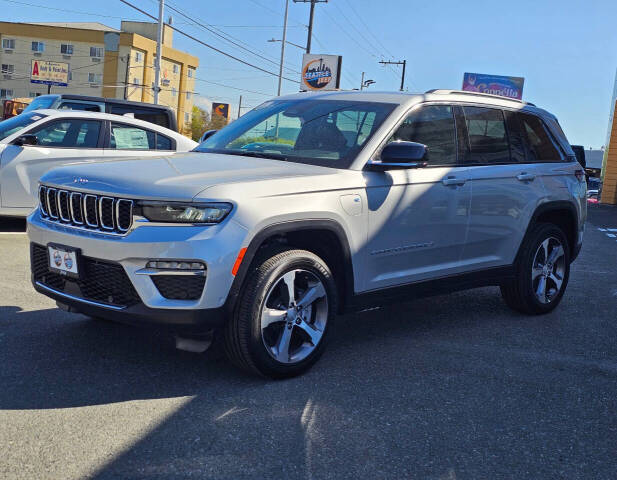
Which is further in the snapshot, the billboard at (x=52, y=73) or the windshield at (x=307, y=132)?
the billboard at (x=52, y=73)

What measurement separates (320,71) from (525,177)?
127 ft

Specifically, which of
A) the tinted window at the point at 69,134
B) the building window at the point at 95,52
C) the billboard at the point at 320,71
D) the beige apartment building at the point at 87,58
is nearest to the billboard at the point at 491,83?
the billboard at the point at 320,71

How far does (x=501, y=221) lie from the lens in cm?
585

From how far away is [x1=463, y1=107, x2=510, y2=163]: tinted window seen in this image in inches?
223

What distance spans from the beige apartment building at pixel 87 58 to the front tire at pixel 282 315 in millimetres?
88060

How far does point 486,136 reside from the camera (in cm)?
587

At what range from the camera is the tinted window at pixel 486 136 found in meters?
5.68

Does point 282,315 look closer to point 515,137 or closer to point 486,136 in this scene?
point 486,136

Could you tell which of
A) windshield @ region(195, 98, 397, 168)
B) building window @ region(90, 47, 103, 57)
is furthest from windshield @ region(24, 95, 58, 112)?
building window @ region(90, 47, 103, 57)

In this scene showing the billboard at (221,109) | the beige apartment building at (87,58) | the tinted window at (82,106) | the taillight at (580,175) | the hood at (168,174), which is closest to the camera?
the hood at (168,174)

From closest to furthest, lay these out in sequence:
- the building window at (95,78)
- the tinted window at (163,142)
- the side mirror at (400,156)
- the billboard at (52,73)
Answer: the side mirror at (400,156) < the tinted window at (163,142) < the billboard at (52,73) < the building window at (95,78)

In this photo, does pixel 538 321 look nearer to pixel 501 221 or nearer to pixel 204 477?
pixel 501 221

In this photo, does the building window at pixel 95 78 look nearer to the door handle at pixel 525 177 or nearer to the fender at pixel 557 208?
the fender at pixel 557 208

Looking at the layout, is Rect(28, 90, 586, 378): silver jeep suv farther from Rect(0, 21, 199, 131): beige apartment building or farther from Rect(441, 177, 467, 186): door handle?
Rect(0, 21, 199, 131): beige apartment building
